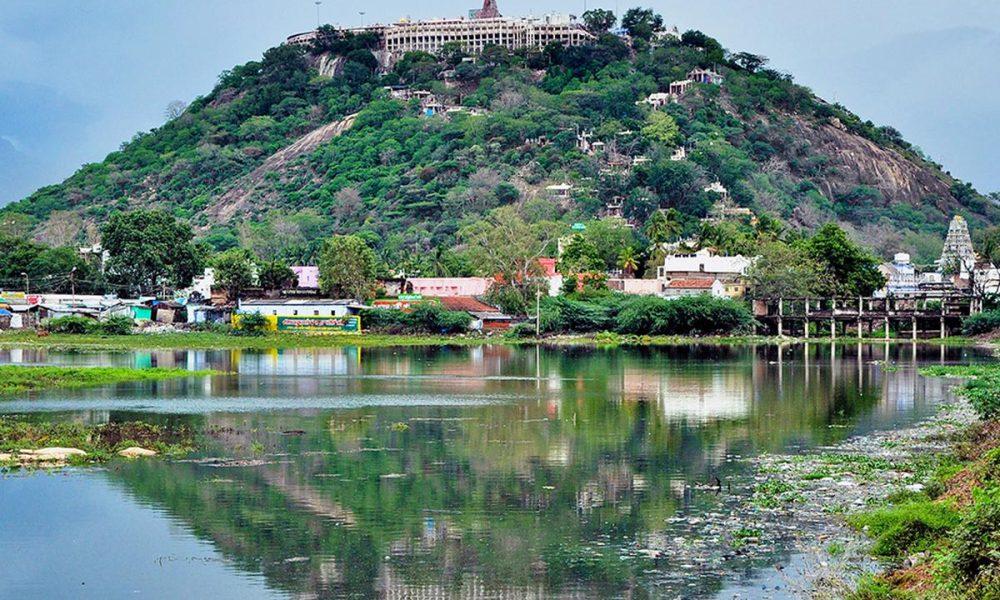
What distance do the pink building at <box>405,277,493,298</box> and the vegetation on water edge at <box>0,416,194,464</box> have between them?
69.4m

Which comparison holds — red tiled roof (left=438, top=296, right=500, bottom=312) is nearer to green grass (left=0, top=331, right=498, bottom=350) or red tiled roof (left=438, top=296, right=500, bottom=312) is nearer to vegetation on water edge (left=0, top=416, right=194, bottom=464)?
green grass (left=0, top=331, right=498, bottom=350)

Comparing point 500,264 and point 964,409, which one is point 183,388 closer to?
point 964,409

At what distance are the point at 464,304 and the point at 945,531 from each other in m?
80.0

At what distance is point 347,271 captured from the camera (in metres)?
99.9

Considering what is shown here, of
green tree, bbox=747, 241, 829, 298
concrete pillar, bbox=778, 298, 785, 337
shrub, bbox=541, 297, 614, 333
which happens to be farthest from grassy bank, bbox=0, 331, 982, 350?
green tree, bbox=747, 241, 829, 298

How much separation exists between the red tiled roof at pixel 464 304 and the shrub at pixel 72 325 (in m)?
23.9

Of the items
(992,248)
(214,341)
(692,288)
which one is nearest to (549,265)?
(692,288)

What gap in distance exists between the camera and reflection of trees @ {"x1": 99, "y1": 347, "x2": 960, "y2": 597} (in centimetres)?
2166

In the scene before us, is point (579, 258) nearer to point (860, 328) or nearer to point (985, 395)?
point (860, 328)

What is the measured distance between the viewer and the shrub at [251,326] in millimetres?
90688


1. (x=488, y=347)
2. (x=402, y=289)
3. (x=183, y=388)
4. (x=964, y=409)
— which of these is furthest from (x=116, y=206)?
(x=964, y=409)

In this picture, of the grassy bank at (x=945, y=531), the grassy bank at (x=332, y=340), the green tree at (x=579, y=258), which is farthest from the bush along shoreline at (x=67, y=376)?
the green tree at (x=579, y=258)

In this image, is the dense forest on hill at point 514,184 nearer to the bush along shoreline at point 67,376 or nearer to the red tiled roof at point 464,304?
the red tiled roof at point 464,304

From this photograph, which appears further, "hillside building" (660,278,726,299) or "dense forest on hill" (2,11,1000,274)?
"dense forest on hill" (2,11,1000,274)
